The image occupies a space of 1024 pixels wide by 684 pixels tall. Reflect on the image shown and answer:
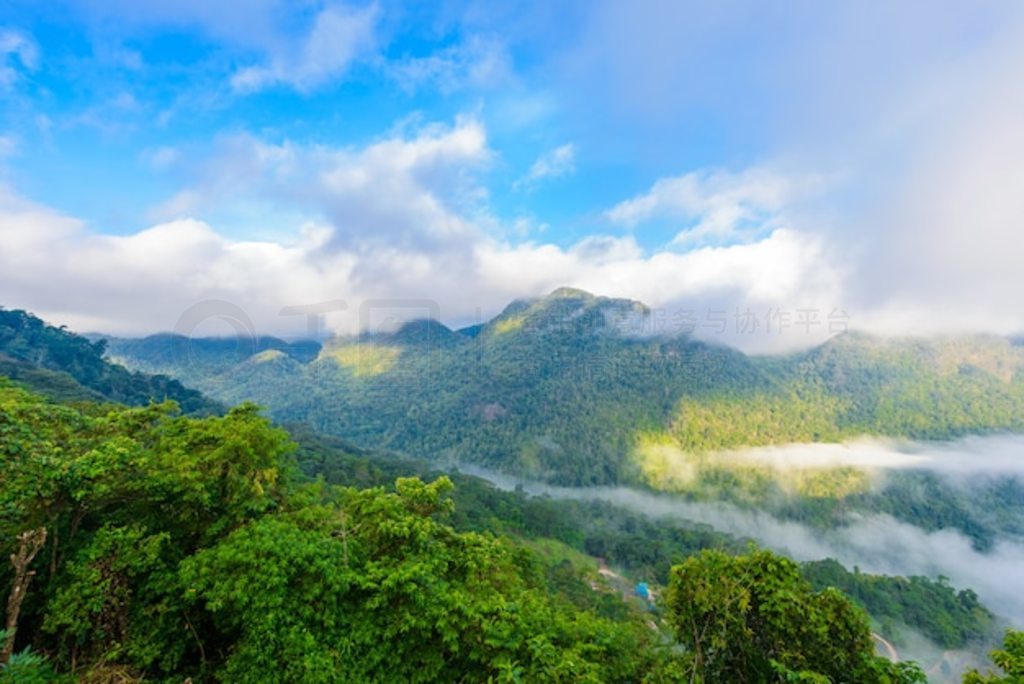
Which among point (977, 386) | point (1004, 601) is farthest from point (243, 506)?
point (977, 386)

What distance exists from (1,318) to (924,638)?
497 feet

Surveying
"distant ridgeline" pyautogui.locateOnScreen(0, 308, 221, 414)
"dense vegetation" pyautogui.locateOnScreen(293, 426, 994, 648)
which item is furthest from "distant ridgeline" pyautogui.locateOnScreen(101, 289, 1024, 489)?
"distant ridgeline" pyautogui.locateOnScreen(0, 308, 221, 414)

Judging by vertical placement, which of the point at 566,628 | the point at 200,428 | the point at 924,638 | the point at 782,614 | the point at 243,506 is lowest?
the point at 924,638

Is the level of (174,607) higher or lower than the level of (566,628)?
higher

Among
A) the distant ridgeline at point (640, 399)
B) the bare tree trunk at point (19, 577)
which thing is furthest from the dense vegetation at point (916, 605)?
the bare tree trunk at point (19, 577)

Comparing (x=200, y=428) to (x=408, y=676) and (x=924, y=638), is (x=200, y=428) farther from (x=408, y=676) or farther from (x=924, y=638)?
(x=924, y=638)

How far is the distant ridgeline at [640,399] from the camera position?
13350cm

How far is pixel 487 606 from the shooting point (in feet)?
25.4

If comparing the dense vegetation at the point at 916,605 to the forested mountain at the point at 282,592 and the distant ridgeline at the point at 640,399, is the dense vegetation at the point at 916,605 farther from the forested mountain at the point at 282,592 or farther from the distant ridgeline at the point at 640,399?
the forested mountain at the point at 282,592

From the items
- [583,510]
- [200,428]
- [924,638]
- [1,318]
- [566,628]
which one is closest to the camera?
[566,628]

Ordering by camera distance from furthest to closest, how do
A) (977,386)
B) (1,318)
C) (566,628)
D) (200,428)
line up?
(977,386)
(1,318)
(200,428)
(566,628)

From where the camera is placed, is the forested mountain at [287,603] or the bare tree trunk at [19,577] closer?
the bare tree trunk at [19,577]

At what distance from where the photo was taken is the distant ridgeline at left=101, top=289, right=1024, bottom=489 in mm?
133500

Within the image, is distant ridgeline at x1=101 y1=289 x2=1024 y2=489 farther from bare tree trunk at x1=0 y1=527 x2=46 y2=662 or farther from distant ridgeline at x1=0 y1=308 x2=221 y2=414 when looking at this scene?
bare tree trunk at x1=0 y1=527 x2=46 y2=662
